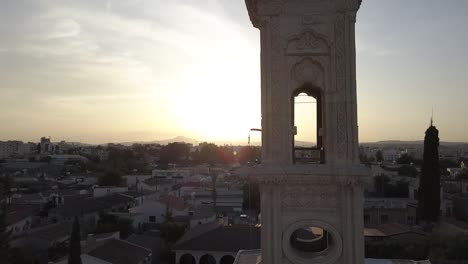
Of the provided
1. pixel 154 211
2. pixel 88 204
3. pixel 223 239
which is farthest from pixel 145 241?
pixel 88 204

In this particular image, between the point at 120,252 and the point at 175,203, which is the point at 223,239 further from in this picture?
the point at 175,203

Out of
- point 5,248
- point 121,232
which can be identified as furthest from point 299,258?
point 121,232

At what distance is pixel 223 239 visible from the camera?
32.7 m

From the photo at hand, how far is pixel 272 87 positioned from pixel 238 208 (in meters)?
45.2

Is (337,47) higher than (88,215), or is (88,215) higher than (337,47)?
(337,47)

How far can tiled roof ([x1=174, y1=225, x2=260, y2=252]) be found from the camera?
31394 millimetres

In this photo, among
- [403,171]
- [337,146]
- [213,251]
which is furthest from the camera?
[403,171]

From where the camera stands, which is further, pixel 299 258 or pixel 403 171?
pixel 403 171

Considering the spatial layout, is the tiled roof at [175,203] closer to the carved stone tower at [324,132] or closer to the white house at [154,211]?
the white house at [154,211]

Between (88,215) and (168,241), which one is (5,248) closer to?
(168,241)

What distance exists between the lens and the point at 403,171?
8038cm

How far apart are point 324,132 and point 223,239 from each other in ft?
82.6

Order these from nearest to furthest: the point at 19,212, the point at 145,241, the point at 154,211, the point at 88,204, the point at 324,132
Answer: the point at 324,132
the point at 145,241
the point at 19,212
the point at 154,211
the point at 88,204

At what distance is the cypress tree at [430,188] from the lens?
40.2m
